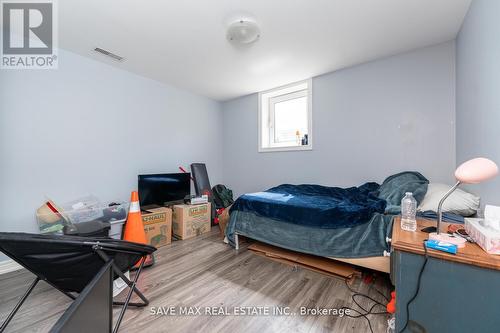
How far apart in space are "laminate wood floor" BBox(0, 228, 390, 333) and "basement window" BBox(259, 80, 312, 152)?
1.95 m

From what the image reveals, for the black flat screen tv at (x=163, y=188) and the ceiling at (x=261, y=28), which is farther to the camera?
the black flat screen tv at (x=163, y=188)

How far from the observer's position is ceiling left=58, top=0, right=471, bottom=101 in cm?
171

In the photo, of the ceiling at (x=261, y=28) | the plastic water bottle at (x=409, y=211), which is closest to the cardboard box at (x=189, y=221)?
the ceiling at (x=261, y=28)

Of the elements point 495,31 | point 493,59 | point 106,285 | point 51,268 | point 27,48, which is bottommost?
point 51,268

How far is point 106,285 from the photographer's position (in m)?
0.77

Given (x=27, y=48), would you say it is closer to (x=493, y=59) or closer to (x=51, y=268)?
(x=51, y=268)

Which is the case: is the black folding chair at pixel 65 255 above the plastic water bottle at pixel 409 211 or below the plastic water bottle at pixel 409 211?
below

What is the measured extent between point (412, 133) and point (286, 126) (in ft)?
5.96

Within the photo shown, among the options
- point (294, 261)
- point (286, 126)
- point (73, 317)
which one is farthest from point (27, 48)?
point (294, 261)

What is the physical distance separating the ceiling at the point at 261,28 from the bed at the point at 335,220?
4.93 ft

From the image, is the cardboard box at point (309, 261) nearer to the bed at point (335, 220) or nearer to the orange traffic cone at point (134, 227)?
the bed at point (335, 220)

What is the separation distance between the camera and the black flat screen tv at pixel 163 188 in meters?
2.84

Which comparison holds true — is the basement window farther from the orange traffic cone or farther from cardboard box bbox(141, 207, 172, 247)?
the orange traffic cone

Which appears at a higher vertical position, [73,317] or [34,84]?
[34,84]
